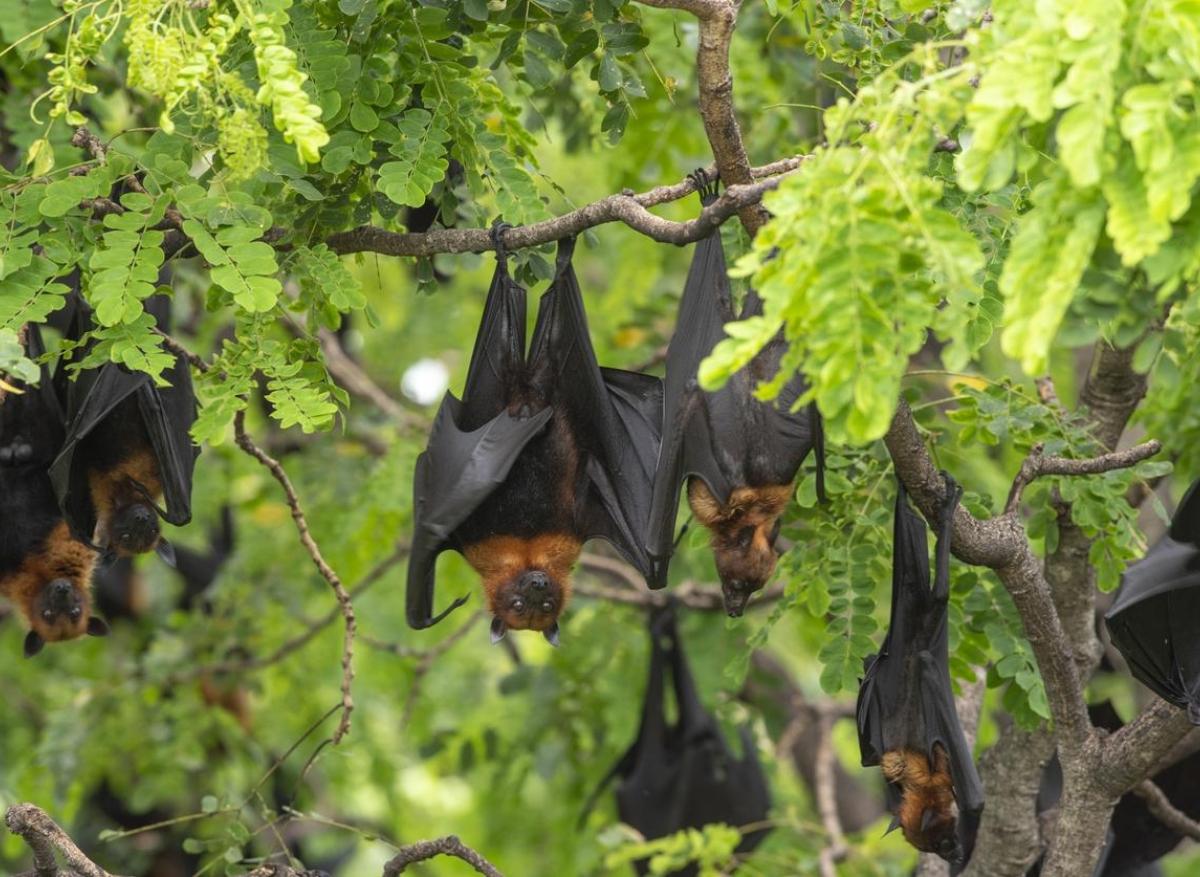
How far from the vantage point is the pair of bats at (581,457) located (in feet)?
12.9

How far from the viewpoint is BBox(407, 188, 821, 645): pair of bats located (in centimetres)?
393

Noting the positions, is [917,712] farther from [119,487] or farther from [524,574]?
[119,487]

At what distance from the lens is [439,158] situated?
391cm

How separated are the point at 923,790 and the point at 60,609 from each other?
2.70 m

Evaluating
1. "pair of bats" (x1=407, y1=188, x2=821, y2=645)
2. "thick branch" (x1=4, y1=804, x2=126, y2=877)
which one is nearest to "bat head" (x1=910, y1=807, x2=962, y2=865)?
"pair of bats" (x1=407, y1=188, x2=821, y2=645)

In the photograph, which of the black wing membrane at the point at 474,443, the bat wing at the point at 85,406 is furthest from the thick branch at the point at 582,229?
the bat wing at the point at 85,406

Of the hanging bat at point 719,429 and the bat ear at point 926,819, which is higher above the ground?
the hanging bat at point 719,429

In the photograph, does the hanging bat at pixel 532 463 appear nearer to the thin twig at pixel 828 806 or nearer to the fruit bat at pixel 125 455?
the fruit bat at pixel 125 455

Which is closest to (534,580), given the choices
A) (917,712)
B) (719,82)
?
(917,712)

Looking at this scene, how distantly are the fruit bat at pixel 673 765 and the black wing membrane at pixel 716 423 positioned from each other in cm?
286

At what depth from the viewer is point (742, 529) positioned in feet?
13.4

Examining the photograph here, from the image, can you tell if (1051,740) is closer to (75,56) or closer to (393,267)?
(75,56)

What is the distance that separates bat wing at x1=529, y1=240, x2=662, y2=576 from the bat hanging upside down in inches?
34.7

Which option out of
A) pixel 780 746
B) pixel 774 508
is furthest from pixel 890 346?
pixel 780 746
